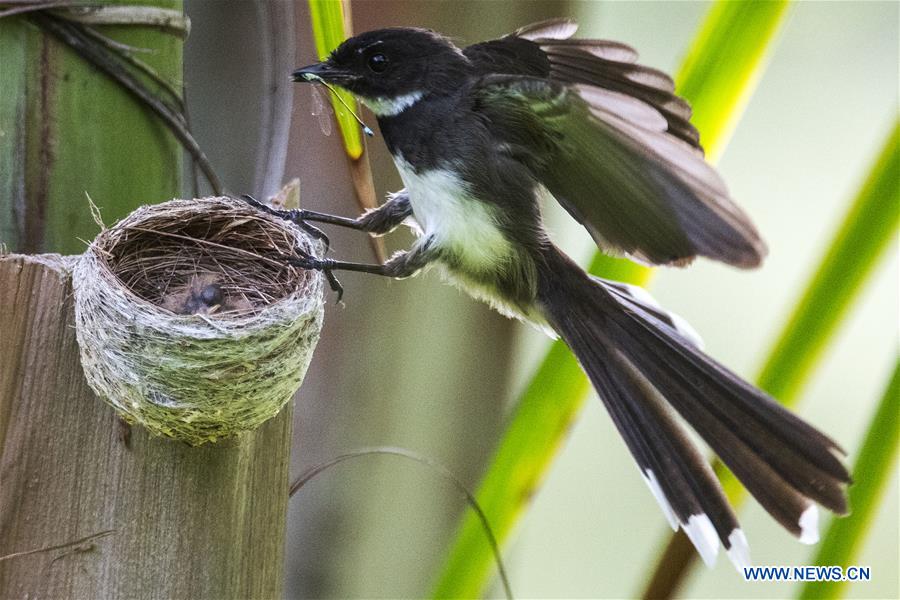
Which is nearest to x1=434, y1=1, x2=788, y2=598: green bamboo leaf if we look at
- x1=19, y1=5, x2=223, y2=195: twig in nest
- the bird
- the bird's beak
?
the bird

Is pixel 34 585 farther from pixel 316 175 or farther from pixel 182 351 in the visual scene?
pixel 316 175

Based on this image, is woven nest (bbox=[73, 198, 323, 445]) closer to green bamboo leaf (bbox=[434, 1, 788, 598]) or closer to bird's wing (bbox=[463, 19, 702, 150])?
green bamboo leaf (bbox=[434, 1, 788, 598])

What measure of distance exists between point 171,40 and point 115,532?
0.77 metres

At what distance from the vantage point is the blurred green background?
259 cm

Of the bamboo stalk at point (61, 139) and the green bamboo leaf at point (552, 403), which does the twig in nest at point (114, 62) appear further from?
the green bamboo leaf at point (552, 403)

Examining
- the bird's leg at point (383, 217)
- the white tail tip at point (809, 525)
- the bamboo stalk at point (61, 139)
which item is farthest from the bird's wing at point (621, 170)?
the bamboo stalk at point (61, 139)

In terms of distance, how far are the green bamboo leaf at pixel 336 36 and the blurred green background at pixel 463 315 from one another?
24.6 inches

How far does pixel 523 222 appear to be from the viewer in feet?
6.39

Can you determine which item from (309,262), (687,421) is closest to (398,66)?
(309,262)

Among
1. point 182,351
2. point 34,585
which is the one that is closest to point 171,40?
point 182,351

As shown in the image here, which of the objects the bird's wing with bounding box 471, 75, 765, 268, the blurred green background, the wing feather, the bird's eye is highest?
the wing feather

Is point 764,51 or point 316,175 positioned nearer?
point 764,51

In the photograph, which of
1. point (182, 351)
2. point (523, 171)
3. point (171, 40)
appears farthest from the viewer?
point (523, 171)

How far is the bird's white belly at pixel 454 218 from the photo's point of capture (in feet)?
6.11
